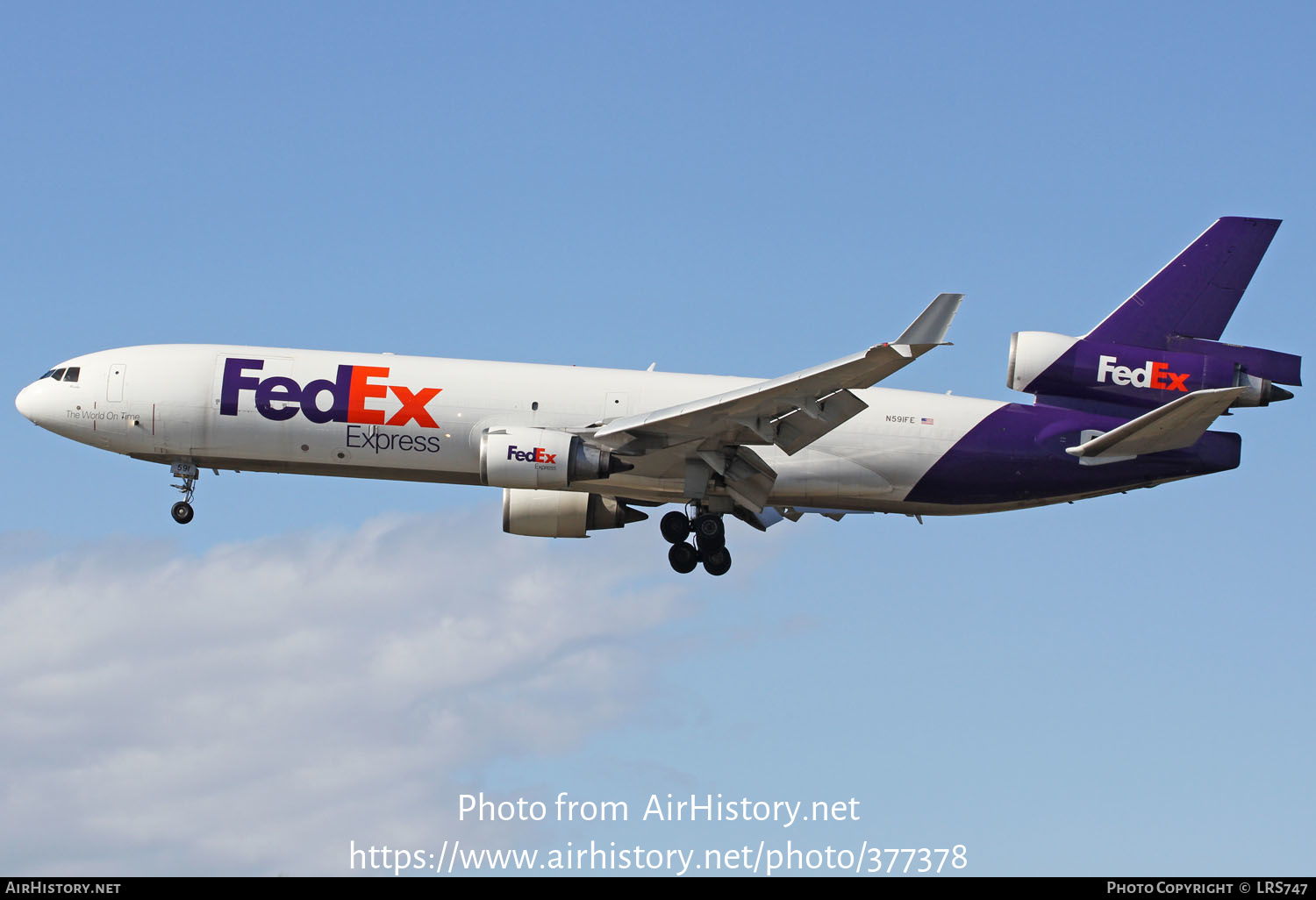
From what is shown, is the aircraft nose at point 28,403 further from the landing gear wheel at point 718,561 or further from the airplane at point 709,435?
the landing gear wheel at point 718,561

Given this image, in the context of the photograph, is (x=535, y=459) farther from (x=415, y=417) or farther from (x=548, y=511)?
(x=548, y=511)

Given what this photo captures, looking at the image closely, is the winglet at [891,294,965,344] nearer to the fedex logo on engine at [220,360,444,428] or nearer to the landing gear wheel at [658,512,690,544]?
the landing gear wheel at [658,512,690,544]

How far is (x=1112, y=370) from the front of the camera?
127 ft

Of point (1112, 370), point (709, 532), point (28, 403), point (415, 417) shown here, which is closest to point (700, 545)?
point (709, 532)

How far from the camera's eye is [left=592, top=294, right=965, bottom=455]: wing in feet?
103

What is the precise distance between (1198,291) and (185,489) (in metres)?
25.1

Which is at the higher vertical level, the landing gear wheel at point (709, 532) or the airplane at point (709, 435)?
the airplane at point (709, 435)

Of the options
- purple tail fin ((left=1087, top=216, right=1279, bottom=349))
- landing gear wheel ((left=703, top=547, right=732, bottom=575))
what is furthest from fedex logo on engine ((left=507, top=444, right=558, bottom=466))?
purple tail fin ((left=1087, top=216, right=1279, bottom=349))

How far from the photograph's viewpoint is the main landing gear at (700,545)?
126 ft

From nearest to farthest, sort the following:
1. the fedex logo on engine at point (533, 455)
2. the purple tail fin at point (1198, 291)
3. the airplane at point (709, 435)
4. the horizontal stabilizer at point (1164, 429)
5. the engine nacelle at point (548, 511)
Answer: the horizontal stabilizer at point (1164, 429)
the fedex logo on engine at point (533, 455)
the airplane at point (709, 435)
the purple tail fin at point (1198, 291)
the engine nacelle at point (548, 511)

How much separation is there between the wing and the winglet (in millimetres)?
17

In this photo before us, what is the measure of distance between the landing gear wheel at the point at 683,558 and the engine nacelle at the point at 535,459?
11.9ft

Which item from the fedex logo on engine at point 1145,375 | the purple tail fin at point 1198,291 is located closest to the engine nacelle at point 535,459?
the fedex logo on engine at point 1145,375
